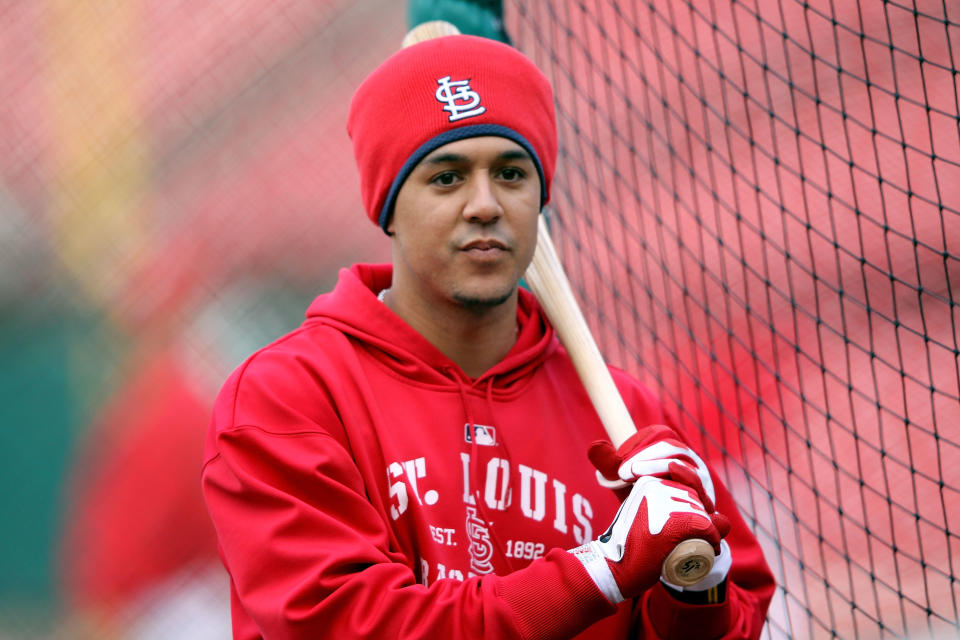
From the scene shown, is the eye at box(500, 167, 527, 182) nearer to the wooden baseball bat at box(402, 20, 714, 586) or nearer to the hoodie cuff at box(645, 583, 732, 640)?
the wooden baseball bat at box(402, 20, 714, 586)

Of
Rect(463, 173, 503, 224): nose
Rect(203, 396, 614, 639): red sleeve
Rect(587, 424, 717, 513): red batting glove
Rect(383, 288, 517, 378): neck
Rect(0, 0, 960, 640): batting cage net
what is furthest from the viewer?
Rect(0, 0, 960, 640): batting cage net

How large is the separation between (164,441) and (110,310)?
34.8 inches

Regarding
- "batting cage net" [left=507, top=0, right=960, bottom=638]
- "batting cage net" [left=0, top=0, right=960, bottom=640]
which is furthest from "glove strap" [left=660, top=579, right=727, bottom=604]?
"batting cage net" [left=507, top=0, right=960, bottom=638]

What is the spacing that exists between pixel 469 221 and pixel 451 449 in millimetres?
318

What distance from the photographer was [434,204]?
56.9 inches

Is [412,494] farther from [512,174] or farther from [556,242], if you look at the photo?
[556,242]

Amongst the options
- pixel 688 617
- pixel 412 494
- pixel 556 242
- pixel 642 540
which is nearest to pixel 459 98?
pixel 412 494

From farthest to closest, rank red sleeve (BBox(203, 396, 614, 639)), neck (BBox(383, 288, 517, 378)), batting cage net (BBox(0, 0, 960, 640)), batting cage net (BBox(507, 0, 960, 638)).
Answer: batting cage net (BBox(0, 0, 960, 640)) → batting cage net (BBox(507, 0, 960, 638)) → neck (BBox(383, 288, 517, 378)) → red sleeve (BBox(203, 396, 614, 639))

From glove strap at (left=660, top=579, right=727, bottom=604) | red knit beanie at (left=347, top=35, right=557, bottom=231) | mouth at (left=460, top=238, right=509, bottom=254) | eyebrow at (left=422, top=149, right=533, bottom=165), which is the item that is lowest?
glove strap at (left=660, top=579, right=727, bottom=604)

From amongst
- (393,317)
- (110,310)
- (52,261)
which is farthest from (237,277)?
(393,317)

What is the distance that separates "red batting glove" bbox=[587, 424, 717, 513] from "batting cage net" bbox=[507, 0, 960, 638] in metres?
2.00

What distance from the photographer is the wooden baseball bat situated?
1.23m

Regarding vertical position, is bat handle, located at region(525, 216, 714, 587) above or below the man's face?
below

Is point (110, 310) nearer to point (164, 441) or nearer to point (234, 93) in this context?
point (164, 441)
